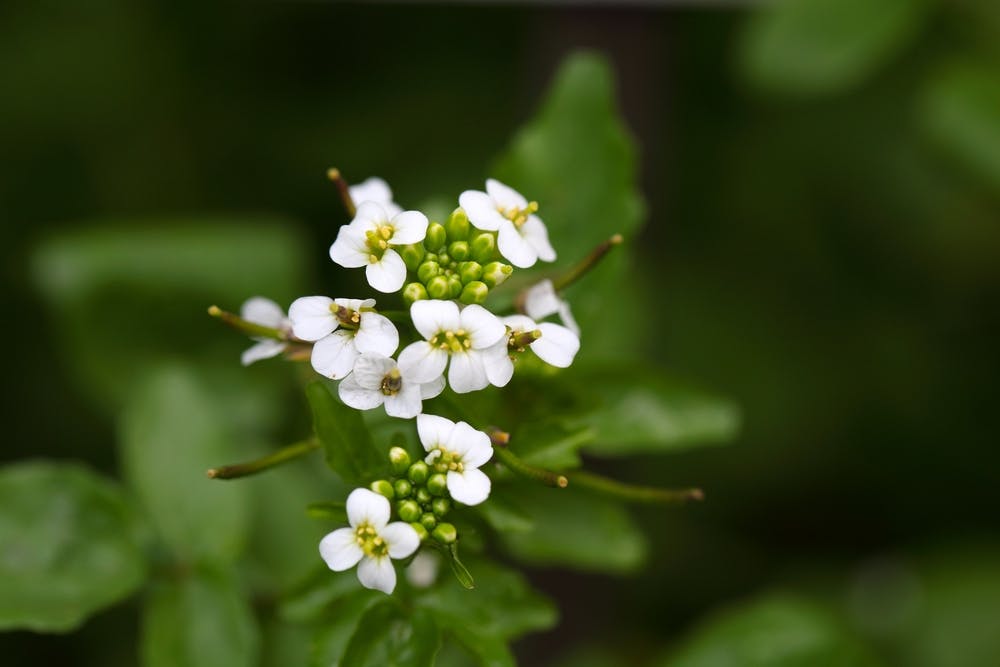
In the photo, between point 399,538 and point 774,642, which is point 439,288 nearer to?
point 399,538

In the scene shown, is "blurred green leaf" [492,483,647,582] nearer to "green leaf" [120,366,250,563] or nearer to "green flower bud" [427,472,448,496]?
"green flower bud" [427,472,448,496]

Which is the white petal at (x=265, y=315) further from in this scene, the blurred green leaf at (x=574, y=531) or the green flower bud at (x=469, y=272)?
the blurred green leaf at (x=574, y=531)

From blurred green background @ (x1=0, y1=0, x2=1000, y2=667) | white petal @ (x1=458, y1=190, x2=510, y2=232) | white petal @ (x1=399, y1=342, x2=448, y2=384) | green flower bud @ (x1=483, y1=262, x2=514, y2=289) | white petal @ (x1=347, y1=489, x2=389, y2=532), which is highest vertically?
blurred green background @ (x1=0, y1=0, x2=1000, y2=667)

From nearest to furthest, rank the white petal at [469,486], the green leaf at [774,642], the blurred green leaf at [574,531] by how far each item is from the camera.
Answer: the white petal at [469,486] → the blurred green leaf at [574,531] → the green leaf at [774,642]

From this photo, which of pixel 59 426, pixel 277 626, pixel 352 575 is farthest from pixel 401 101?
pixel 352 575

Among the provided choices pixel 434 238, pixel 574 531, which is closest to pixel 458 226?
pixel 434 238

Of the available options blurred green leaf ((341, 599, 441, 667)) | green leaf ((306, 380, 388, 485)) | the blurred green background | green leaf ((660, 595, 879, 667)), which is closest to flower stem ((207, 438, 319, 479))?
green leaf ((306, 380, 388, 485))

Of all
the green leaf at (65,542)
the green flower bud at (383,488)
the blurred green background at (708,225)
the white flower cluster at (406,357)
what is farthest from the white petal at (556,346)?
the blurred green background at (708,225)

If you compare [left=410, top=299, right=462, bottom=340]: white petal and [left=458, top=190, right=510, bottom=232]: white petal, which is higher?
[left=458, top=190, right=510, bottom=232]: white petal
